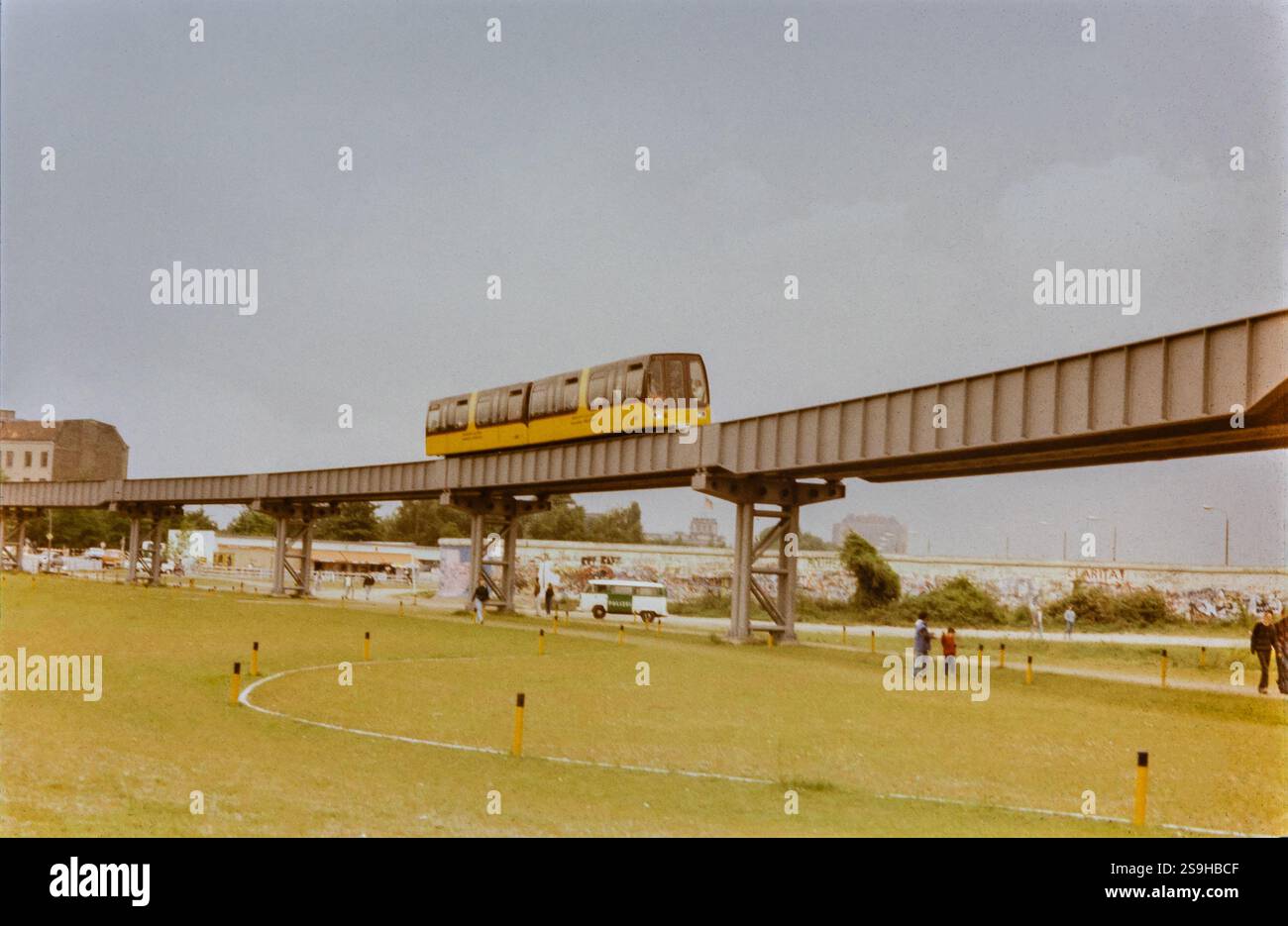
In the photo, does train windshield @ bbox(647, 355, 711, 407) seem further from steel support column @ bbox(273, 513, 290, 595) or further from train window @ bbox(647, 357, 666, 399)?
steel support column @ bbox(273, 513, 290, 595)

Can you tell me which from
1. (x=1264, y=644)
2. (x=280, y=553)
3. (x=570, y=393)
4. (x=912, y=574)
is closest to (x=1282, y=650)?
(x=1264, y=644)

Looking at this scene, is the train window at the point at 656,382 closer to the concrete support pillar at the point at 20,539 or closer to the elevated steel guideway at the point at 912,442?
the elevated steel guideway at the point at 912,442

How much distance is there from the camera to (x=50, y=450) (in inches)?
4587

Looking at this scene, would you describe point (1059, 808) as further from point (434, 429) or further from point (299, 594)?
point (299, 594)

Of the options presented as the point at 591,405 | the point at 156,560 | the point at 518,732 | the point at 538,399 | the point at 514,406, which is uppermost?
the point at 538,399

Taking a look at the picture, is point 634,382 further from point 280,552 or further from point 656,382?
point 280,552

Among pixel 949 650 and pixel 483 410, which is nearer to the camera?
pixel 949 650

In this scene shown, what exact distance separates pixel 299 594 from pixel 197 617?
90.4 feet

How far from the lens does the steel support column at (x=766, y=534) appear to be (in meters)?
39.9

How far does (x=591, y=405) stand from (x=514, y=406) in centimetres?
741

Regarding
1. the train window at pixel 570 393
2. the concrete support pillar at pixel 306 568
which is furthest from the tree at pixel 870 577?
the concrete support pillar at pixel 306 568

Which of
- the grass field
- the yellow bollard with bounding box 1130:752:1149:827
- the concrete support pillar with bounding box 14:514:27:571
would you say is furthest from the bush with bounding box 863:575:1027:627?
the concrete support pillar with bounding box 14:514:27:571

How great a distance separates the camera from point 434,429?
58312 millimetres
